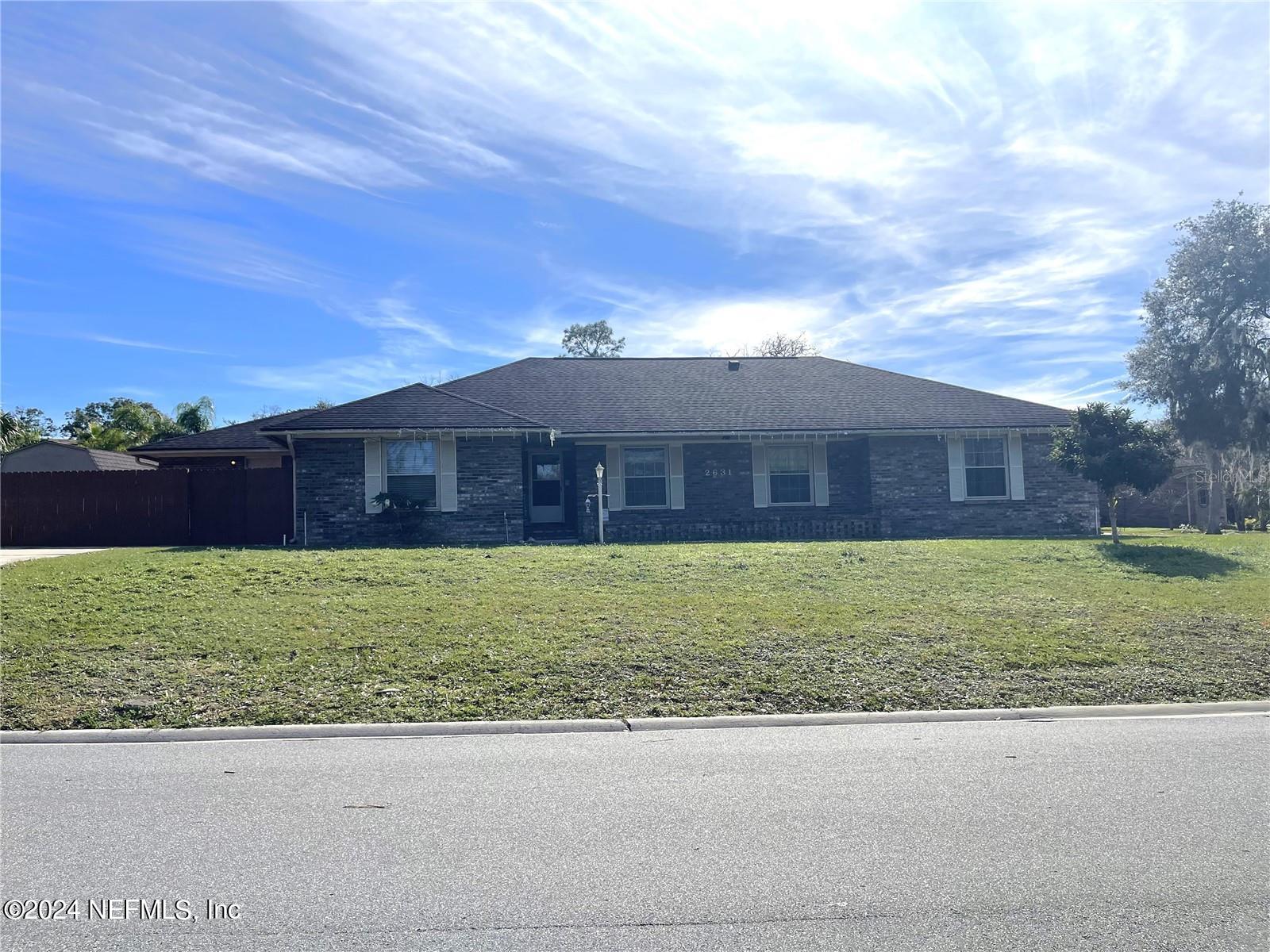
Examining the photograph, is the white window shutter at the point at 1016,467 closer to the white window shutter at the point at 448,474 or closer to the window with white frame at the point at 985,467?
the window with white frame at the point at 985,467

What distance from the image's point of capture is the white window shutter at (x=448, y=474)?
63.2 feet

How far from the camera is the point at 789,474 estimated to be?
73.2 ft

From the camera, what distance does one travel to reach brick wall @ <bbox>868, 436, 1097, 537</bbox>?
21.9 metres

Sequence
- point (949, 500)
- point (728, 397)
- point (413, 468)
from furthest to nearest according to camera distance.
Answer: point (728, 397) → point (949, 500) → point (413, 468)

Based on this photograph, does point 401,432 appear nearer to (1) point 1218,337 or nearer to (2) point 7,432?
(2) point 7,432

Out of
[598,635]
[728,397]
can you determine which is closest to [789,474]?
[728,397]

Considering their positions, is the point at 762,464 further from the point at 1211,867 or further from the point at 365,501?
the point at 1211,867

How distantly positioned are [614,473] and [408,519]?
16.6 feet

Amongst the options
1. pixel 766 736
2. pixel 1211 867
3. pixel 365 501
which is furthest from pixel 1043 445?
pixel 1211 867

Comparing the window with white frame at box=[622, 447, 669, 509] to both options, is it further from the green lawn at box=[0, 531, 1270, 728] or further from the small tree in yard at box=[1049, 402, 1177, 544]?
the small tree in yard at box=[1049, 402, 1177, 544]

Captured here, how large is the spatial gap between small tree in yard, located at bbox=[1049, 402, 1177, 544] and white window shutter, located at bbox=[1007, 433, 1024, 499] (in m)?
4.56

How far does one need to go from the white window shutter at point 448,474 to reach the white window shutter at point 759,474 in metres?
6.91

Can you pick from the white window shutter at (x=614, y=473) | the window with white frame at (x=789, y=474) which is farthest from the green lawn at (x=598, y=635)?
the window with white frame at (x=789, y=474)

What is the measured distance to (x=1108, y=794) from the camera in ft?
18.6
